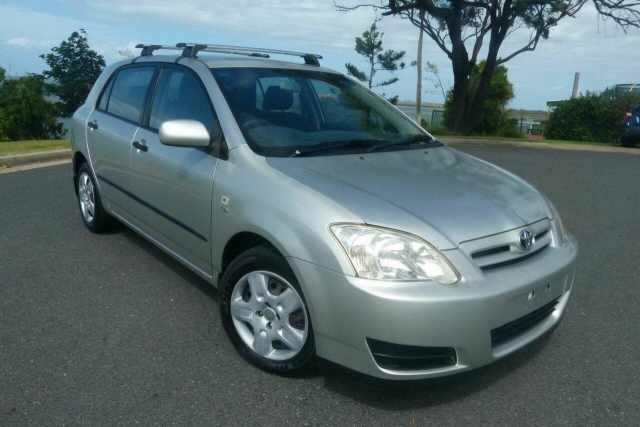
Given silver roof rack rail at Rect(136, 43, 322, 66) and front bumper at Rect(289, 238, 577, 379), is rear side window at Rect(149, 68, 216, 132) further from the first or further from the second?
front bumper at Rect(289, 238, 577, 379)

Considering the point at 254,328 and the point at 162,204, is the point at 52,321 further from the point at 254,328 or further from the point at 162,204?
the point at 254,328

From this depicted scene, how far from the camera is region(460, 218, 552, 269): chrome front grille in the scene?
246 cm

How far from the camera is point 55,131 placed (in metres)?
36.1

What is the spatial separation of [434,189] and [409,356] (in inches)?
35.0

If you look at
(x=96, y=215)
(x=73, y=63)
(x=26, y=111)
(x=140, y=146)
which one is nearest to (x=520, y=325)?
(x=140, y=146)

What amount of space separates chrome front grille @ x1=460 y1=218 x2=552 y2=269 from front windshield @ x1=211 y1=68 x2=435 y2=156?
107 centimetres

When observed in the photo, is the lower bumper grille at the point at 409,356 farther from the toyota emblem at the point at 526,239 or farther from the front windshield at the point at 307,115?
the front windshield at the point at 307,115

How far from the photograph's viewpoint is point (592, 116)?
22.1 meters

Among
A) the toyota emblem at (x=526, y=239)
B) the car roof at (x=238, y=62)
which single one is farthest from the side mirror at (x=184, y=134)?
the toyota emblem at (x=526, y=239)

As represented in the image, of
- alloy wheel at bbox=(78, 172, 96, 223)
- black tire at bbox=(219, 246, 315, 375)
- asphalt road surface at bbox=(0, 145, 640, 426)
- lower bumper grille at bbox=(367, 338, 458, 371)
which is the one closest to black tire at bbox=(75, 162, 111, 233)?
alloy wheel at bbox=(78, 172, 96, 223)

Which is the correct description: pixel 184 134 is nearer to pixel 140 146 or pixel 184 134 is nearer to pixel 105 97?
pixel 140 146

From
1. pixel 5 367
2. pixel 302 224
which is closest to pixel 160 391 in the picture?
pixel 5 367

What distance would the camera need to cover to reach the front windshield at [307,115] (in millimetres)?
3182

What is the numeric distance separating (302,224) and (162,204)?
1486 mm
